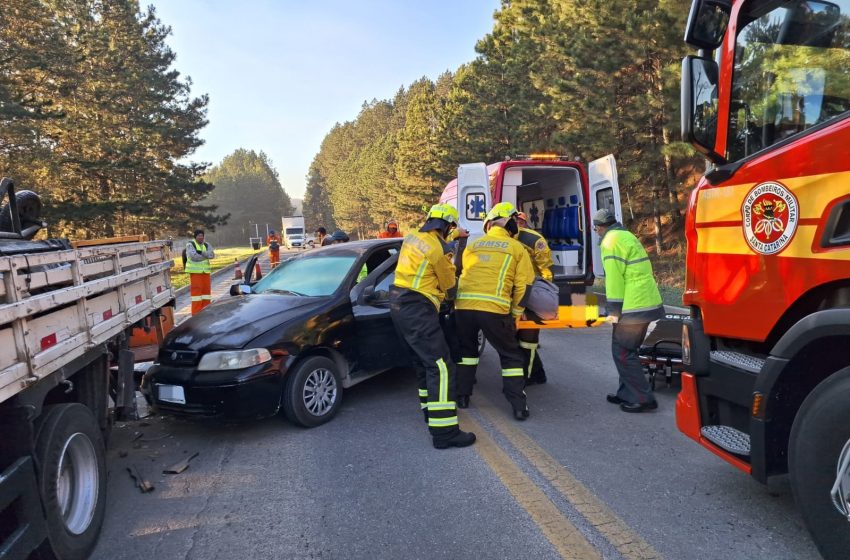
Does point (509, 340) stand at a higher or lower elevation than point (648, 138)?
A: lower

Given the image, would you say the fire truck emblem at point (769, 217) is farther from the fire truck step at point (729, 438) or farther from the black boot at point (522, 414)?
the black boot at point (522, 414)

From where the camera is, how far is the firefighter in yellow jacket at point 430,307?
14.2 ft

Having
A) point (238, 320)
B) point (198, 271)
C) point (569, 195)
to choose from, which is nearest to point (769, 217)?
point (238, 320)

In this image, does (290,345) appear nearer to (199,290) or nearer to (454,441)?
(454,441)

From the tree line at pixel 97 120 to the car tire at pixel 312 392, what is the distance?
49.3ft

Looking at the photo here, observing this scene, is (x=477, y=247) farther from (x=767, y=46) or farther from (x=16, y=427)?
(x=16, y=427)

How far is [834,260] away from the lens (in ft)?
7.34

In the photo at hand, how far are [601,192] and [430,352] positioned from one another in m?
4.38

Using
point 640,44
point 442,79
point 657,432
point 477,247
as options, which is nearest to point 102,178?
point 640,44

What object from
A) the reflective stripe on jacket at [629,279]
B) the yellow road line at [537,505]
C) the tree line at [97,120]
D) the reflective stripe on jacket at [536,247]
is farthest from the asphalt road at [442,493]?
the tree line at [97,120]

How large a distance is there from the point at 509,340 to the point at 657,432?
1.36 m

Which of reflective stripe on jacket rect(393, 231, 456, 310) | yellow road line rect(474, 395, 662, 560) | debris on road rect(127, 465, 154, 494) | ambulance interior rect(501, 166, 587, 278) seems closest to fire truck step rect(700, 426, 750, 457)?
yellow road line rect(474, 395, 662, 560)

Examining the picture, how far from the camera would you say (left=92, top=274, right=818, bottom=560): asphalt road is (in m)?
2.90

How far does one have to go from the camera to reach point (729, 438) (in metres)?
2.86
